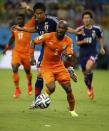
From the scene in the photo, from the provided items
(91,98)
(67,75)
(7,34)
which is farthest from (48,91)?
(7,34)

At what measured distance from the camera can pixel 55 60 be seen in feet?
47.2

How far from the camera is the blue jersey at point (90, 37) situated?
19.6m

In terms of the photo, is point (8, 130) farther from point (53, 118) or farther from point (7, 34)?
point (7, 34)

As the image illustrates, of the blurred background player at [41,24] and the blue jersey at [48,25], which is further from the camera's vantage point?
the blue jersey at [48,25]

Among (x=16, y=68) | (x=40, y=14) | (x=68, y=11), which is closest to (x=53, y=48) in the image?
(x=40, y=14)

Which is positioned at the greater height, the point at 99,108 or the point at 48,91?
the point at 48,91

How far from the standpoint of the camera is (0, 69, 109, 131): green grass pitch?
41.8ft

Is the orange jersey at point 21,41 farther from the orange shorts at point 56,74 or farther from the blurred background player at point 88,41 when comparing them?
the orange shorts at point 56,74

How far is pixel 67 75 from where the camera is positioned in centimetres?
1429

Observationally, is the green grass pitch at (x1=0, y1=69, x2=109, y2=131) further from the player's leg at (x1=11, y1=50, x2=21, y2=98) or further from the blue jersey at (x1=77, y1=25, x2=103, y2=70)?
the blue jersey at (x1=77, y1=25, x2=103, y2=70)

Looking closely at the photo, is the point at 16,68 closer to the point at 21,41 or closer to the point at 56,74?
the point at 21,41

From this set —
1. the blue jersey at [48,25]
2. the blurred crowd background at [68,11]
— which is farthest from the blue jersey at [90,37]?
the blurred crowd background at [68,11]

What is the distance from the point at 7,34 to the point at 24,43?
15.0 m

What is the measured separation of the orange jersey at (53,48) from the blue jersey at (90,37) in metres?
5.23
